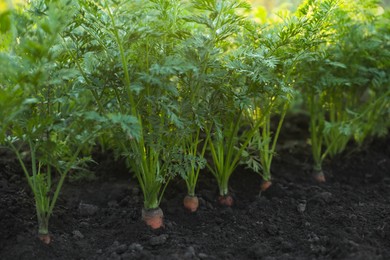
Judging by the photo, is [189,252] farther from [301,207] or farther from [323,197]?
[323,197]

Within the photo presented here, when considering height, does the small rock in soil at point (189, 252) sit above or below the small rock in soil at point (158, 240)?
below

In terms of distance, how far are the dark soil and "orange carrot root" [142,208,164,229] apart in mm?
31

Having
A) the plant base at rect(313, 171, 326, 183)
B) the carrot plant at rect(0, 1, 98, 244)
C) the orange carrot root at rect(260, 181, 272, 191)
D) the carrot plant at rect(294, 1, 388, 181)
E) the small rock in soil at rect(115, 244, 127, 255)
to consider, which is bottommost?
the small rock in soil at rect(115, 244, 127, 255)

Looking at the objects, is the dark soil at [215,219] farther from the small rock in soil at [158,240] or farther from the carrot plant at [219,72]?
the carrot plant at [219,72]

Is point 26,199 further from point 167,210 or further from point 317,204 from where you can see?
point 317,204

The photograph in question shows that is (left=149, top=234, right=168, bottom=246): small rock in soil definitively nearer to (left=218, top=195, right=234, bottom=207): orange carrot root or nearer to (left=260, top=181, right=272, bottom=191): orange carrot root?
(left=218, top=195, right=234, bottom=207): orange carrot root

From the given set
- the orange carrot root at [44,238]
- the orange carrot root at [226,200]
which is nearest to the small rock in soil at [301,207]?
the orange carrot root at [226,200]

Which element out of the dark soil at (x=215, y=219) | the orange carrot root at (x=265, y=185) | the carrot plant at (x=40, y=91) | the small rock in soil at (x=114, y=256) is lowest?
the small rock in soil at (x=114, y=256)

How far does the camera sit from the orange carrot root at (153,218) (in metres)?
2.35

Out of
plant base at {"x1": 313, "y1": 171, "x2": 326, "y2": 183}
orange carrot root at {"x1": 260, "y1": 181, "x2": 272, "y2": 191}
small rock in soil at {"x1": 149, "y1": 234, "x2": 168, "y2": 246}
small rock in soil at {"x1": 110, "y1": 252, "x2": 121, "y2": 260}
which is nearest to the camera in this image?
small rock in soil at {"x1": 110, "y1": 252, "x2": 121, "y2": 260}

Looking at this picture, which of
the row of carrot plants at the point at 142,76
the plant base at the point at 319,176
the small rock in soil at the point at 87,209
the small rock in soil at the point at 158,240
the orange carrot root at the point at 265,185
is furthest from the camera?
the plant base at the point at 319,176

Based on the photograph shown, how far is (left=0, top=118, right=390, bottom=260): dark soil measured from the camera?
7.04 ft

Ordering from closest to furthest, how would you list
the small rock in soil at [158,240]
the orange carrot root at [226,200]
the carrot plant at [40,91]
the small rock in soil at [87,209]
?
1. the carrot plant at [40,91]
2. the small rock in soil at [158,240]
3. the small rock in soil at [87,209]
4. the orange carrot root at [226,200]

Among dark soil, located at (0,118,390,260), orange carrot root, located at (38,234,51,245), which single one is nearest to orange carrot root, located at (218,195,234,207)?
dark soil, located at (0,118,390,260)
